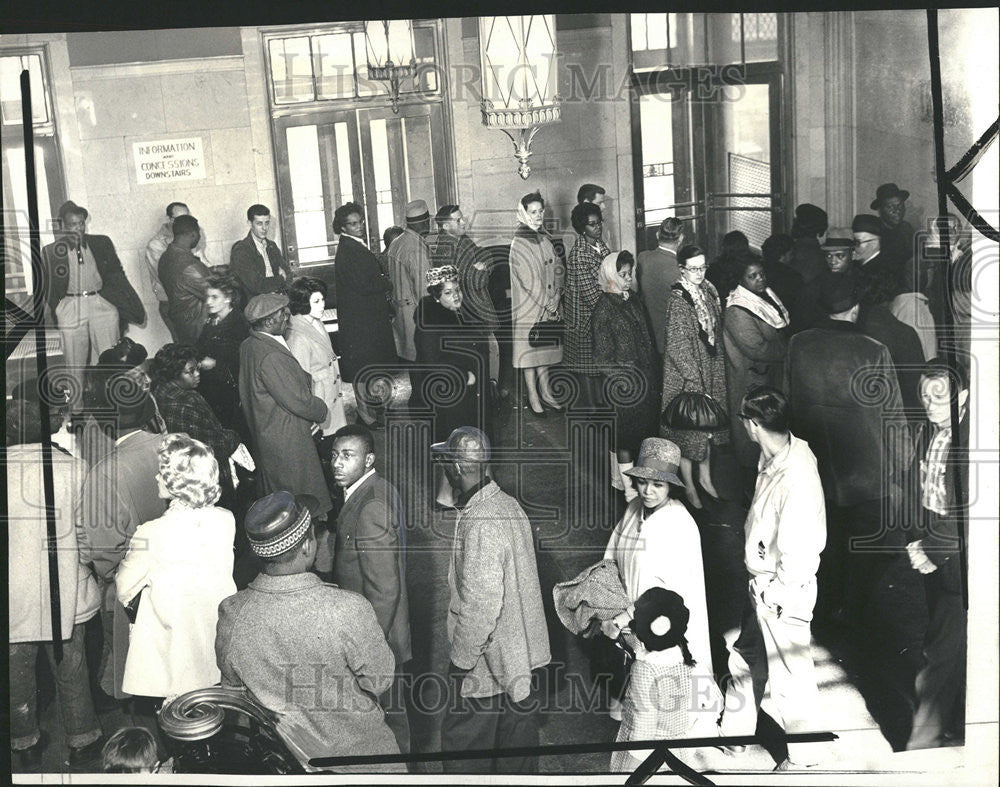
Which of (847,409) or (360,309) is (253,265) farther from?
(847,409)

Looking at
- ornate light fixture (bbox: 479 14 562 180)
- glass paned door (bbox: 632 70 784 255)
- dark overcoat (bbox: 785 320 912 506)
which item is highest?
ornate light fixture (bbox: 479 14 562 180)

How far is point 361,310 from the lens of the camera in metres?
5.60

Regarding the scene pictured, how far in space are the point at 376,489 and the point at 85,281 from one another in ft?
4.98

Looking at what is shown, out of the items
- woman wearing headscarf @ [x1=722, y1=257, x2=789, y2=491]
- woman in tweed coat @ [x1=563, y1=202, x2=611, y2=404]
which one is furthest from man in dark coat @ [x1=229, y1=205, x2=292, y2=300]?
woman wearing headscarf @ [x1=722, y1=257, x2=789, y2=491]

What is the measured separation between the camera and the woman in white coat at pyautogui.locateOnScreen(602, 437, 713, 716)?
558cm

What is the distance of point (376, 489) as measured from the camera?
18.5 ft

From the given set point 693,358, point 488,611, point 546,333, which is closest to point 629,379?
point 693,358

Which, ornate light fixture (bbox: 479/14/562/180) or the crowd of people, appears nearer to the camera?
ornate light fixture (bbox: 479/14/562/180)

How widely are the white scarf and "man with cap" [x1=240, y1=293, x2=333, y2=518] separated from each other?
1828 millimetres

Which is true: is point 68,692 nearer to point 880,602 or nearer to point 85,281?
point 85,281

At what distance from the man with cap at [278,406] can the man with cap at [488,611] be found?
1.78 ft

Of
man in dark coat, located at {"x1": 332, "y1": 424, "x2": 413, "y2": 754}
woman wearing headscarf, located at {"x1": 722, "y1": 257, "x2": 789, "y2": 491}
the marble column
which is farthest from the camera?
man in dark coat, located at {"x1": 332, "y1": 424, "x2": 413, "y2": 754}

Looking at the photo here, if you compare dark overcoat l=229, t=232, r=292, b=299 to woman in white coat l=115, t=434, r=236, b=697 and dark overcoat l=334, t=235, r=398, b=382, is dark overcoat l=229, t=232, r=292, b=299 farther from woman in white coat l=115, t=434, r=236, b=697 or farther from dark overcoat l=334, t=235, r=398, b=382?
woman in white coat l=115, t=434, r=236, b=697

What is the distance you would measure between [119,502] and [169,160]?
148cm
